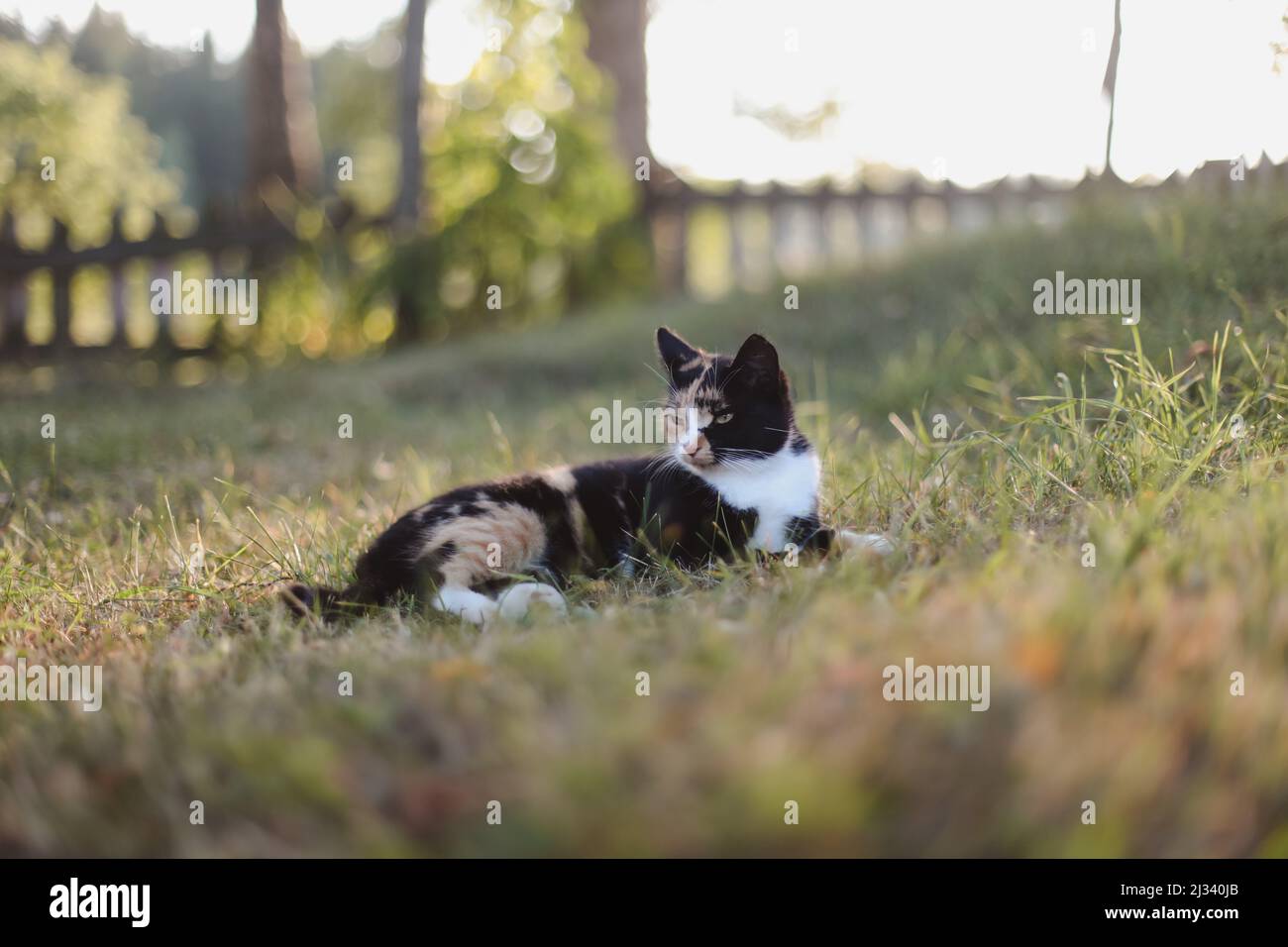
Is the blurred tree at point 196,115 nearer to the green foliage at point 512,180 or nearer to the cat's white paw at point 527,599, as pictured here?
the green foliage at point 512,180

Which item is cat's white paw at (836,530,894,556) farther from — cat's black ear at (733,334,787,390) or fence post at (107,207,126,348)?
fence post at (107,207,126,348)

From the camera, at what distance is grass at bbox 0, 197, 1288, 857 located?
1167 millimetres

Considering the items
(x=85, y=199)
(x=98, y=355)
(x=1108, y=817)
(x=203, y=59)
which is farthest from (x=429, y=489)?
(x=203, y=59)

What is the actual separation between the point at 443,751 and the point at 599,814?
34 centimetres

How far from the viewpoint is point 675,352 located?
305cm

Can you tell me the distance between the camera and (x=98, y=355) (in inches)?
290

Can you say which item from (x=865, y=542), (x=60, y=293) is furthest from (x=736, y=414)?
(x=60, y=293)

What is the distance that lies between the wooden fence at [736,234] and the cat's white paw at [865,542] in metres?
3.31

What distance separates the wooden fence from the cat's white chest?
3.19 metres

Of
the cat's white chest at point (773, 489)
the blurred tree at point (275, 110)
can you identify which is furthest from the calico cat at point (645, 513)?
Answer: the blurred tree at point (275, 110)

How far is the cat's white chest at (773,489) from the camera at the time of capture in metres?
2.68

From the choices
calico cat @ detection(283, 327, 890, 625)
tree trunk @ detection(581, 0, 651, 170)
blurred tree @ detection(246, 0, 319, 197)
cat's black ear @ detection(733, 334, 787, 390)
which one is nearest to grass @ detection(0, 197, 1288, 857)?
calico cat @ detection(283, 327, 890, 625)

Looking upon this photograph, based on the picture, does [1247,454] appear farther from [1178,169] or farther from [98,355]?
[98,355]

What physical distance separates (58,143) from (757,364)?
8.78m
